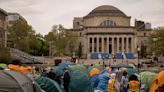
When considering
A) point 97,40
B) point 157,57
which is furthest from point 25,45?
point 97,40

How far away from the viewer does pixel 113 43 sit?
161375mm

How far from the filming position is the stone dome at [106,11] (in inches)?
6668

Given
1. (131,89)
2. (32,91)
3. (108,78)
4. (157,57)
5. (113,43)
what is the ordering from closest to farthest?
(32,91), (131,89), (108,78), (157,57), (113,43)

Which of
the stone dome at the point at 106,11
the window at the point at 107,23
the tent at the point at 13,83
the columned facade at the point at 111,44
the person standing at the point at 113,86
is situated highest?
the stone dome at the point at 106,11

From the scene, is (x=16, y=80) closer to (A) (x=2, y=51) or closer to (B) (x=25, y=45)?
(A) (x=2, y=51)

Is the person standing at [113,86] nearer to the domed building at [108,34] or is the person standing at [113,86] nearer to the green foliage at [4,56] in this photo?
the green foliage at [4,56]

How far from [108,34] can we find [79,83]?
143 metres

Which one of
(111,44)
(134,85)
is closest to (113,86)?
(134,85)

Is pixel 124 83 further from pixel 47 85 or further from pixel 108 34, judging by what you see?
pixel 108 34

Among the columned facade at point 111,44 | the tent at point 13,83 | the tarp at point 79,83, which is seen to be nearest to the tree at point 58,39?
the columned facade at point 111,44

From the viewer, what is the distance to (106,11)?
169 meters

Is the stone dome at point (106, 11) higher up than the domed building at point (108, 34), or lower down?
higher up

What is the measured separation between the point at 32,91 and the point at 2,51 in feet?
235

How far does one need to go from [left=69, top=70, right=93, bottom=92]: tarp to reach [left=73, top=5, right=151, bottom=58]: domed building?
454 ft
